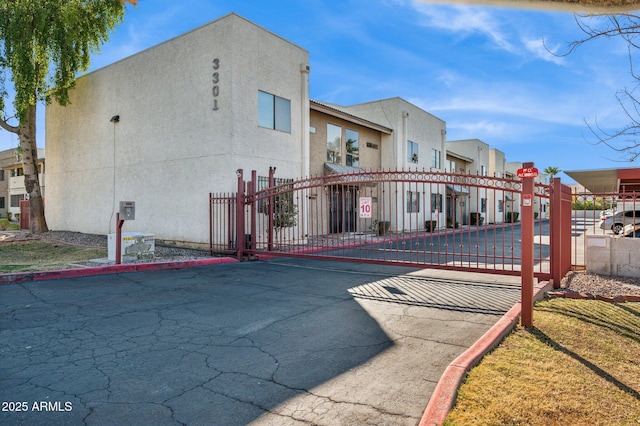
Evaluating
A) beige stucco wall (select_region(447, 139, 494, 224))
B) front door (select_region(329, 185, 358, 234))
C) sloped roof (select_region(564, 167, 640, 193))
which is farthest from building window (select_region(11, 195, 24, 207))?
sloped roof (select_region(564, 167, 640, 193))

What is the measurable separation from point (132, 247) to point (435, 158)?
25.5 meters

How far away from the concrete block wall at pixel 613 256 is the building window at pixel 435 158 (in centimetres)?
2216

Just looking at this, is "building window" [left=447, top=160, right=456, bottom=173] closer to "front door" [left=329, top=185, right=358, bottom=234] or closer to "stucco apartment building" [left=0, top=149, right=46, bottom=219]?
"front door" [left=329, top=185, right=358, bottom=234]

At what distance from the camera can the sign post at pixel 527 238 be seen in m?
5.21

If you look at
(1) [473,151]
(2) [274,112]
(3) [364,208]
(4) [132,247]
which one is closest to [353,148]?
(2) [274,112]

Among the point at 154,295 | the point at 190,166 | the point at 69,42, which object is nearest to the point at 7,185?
the point at 69,42

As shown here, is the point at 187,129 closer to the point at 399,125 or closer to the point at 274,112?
the point at 274,112

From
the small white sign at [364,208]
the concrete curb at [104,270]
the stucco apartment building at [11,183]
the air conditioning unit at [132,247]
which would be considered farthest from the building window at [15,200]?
the small white sign at [364,208]

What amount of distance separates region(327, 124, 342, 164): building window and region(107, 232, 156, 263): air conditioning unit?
1189 centimetres

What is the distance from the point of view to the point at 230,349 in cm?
454

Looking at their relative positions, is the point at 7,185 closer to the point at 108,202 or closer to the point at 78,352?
the point at 108,202

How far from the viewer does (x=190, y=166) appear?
49.3ft

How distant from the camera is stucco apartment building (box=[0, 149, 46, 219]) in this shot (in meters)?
37.2

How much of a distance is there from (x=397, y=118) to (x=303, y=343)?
23.0 m
